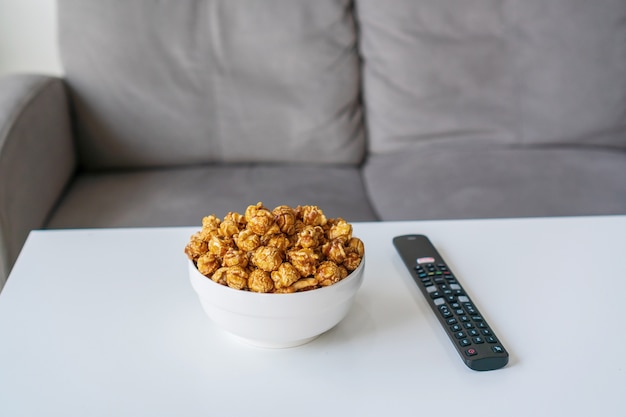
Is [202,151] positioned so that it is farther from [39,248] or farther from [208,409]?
[208,409]

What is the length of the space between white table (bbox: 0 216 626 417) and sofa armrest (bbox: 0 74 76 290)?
0.30 m

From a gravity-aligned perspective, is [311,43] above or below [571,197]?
above

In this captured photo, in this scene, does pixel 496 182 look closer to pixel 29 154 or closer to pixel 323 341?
pixel 323 341

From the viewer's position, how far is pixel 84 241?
1014mm

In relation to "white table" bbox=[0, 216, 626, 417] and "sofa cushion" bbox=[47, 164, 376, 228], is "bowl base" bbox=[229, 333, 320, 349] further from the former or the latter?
"sofa cushion" bbox=[47, 164, 376, 228]

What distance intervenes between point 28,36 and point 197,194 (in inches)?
32.6

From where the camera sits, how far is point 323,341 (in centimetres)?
79

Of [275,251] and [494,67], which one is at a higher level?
[275,251]

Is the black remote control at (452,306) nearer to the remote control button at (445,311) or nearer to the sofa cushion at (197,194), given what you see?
the remote control button at (445,311)

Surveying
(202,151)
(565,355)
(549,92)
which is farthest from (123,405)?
(549,92)

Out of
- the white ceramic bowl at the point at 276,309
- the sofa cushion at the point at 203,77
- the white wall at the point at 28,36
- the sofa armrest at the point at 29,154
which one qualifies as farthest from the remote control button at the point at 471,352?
the white wall at the point at 28,36

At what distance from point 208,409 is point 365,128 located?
119cm

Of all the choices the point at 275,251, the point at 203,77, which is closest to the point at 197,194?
the point at 203,77

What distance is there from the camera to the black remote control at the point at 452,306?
738 mm
